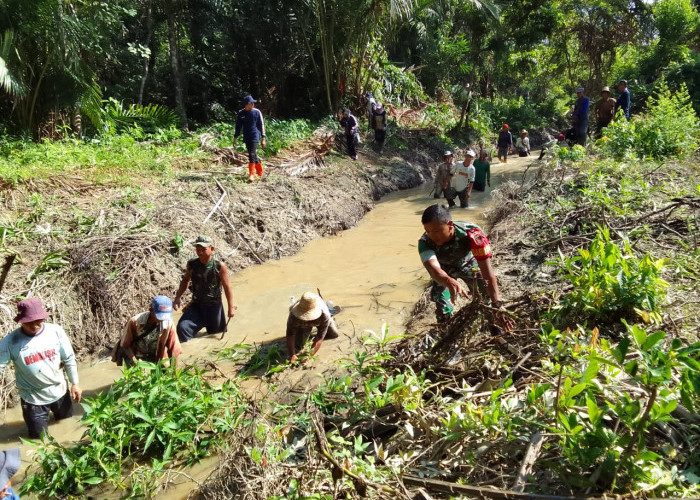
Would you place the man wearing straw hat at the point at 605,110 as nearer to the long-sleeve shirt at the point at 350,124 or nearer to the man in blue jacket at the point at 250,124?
the long-sleeve shirt at the point at 350,124

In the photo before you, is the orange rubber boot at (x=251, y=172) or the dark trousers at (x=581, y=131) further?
the dark trousers at (x=581, y=131)

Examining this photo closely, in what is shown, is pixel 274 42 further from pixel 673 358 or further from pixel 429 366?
pixel 673 358

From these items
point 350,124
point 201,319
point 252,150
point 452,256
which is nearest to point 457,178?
point 350,124

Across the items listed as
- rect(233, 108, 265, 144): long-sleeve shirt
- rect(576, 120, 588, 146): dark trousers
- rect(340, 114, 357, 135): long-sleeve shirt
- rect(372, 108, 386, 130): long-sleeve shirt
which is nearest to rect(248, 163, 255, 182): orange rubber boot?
rect(233, 108, 265, 144): long-sleeve shirt

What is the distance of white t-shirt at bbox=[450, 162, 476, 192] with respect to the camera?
982 cm

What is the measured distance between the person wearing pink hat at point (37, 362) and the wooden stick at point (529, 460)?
367 centimetres

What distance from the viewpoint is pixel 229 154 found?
416 inches

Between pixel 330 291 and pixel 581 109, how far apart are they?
8003 millimetres

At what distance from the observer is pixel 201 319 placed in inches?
225

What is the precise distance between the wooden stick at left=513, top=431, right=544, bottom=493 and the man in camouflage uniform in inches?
59.5

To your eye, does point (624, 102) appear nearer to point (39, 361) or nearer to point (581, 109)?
point (581, 109)

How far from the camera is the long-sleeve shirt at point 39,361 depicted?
3.93 meters

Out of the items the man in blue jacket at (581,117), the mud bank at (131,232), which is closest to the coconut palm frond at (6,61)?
the mud bank at (131,232)

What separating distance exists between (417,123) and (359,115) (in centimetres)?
262
